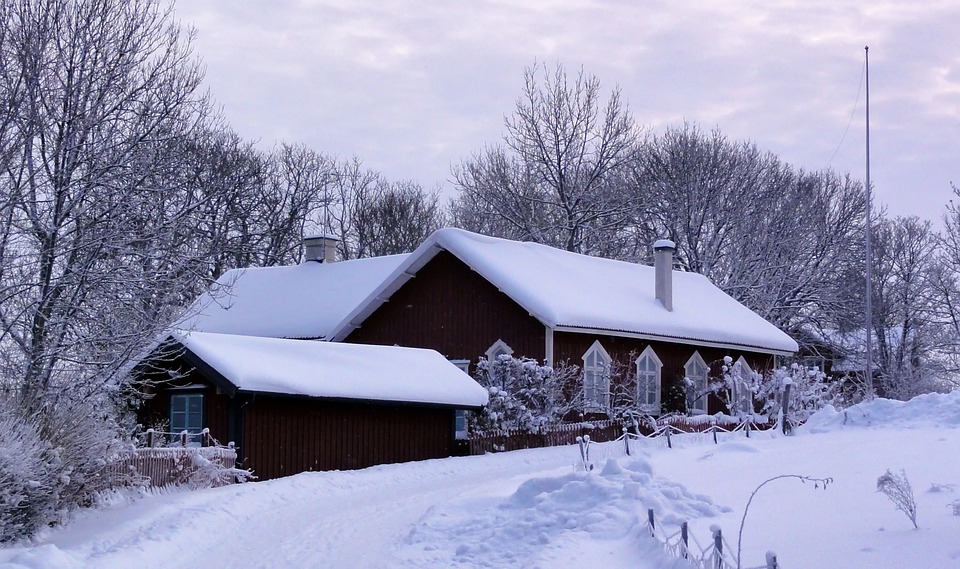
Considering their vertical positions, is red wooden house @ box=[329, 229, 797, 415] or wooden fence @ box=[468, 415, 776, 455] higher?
red wooden house @ box=[329, 229, 797, 415]

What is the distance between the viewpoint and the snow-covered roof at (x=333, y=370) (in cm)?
2091

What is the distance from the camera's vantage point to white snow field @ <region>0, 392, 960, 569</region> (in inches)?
451

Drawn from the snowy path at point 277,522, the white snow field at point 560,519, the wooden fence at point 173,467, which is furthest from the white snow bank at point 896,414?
the wooden fence at point 173,467

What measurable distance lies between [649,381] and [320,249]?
48.5 ft

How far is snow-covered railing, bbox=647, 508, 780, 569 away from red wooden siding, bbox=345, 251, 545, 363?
52.4 feet

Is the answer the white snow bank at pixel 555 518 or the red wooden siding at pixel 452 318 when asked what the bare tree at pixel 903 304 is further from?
the white snow bank at pixel 555 518

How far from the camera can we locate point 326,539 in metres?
14.1

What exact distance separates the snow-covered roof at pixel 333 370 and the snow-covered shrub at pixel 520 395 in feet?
2.94

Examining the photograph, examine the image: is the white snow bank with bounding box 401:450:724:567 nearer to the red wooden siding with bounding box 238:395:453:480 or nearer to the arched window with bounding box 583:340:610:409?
the red wooden siding with bounding box 238:395:453:480

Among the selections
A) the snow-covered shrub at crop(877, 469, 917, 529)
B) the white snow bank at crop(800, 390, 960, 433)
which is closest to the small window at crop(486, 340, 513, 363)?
the white snow bank at crop(800, 390, 960, 433)

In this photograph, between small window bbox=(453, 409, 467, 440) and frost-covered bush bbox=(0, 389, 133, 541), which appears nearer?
frost-covered bush bbox=(0, 389, 133, 541)

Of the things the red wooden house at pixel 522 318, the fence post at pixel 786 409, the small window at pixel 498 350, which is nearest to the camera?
the fence post at pixel 786 409

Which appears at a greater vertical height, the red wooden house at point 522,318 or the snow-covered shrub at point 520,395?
the red wooden house at point 522,318

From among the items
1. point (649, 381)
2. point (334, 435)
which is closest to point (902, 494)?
Result: point (334, 435)
